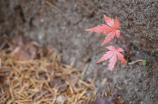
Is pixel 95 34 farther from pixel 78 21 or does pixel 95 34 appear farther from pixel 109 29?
pixel 109 29

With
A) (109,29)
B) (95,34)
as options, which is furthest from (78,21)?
(109,29)

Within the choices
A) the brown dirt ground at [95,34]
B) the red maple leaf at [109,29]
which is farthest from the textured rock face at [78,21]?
the red maple leaf at [109,29]

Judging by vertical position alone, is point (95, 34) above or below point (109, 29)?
below

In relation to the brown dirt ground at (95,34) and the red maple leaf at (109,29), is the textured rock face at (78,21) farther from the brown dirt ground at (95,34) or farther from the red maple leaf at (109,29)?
the red maple leaf at (109,29)

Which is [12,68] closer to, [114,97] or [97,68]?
[97,68]

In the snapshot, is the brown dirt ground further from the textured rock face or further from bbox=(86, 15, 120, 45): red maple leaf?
bbox=(86, 15, 120, 45): red maple leaf

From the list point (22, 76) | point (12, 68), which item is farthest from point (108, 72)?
point (12, 68)

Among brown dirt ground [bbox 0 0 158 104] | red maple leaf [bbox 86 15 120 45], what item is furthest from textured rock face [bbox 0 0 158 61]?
red maple leaf [bbox 86 15 120 45]

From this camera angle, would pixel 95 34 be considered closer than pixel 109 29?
No
